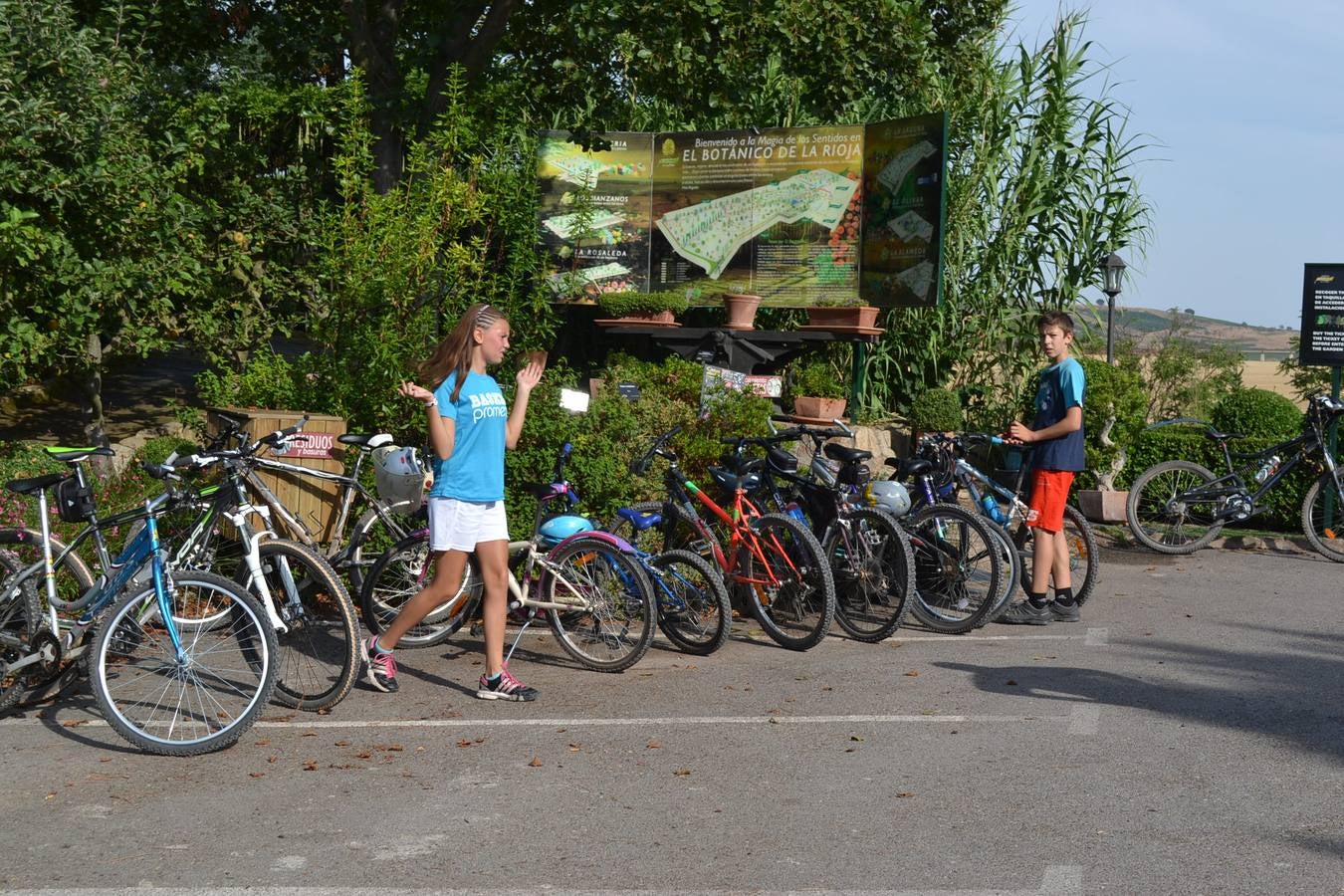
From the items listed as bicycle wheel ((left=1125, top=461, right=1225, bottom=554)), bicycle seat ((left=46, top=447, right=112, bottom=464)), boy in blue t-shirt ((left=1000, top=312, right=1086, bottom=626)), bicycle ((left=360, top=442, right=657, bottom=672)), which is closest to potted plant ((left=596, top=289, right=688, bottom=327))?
bicycle wheel ((left=1125, top=461, right=1225, bottom=554))

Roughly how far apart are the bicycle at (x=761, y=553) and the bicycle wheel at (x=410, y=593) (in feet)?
3.93

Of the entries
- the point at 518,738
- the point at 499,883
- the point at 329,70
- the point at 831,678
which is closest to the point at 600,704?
the point at 518,738

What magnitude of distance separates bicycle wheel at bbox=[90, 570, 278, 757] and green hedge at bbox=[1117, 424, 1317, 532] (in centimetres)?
944

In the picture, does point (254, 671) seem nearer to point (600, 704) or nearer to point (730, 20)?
point (600, 704)

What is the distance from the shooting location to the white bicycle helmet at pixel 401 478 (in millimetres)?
7879

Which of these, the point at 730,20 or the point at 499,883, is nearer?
the point at 499,883

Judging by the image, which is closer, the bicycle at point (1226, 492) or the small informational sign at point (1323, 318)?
the bicycle at point (1226, 492)

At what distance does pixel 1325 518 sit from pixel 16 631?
10.3 metres

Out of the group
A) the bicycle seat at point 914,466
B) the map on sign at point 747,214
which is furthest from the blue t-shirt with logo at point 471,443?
the map on sign at point 747,214

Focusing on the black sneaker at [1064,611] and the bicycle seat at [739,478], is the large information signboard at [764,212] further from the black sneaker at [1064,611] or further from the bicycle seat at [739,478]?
the bicycle seat at [739,478]

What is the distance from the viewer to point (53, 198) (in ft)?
32.2

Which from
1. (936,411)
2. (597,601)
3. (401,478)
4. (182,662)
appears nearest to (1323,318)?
(936,411)

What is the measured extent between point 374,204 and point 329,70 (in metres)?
8.92

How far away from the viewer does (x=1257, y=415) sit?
45.5 feet
